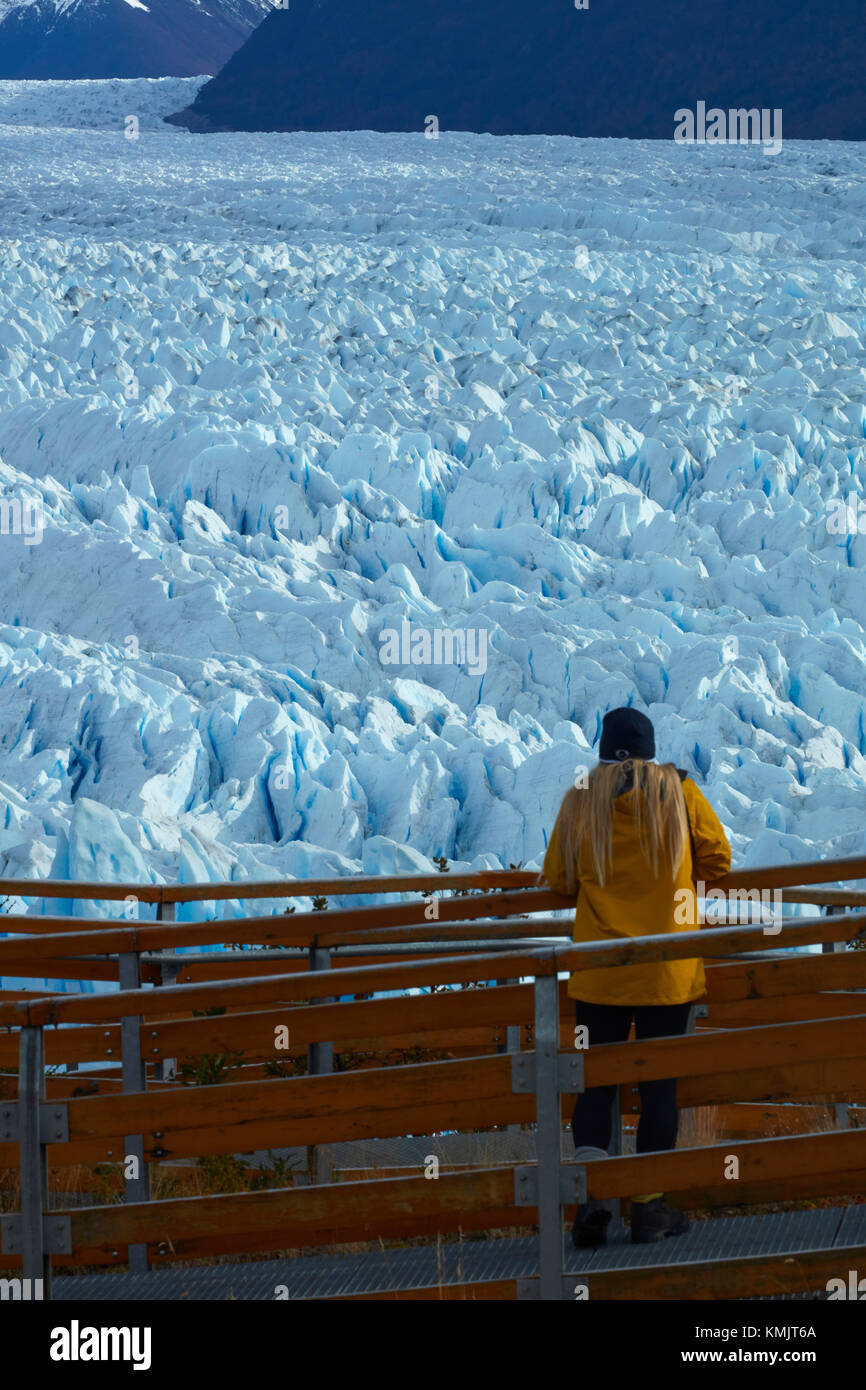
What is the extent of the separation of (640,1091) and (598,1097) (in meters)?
0.10

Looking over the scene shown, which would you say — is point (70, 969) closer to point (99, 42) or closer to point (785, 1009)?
point (785, 1009)

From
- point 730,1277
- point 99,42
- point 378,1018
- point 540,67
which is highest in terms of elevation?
point 99,42

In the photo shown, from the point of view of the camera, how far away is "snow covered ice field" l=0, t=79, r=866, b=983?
26.8 ft

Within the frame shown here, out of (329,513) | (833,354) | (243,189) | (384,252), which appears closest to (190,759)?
(329,513)

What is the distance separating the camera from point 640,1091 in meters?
3.13

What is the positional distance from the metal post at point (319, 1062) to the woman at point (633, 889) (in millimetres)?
927

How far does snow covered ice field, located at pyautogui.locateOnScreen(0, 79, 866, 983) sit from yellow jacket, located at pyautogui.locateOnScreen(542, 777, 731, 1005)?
428cm

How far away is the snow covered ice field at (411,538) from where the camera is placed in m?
8.18

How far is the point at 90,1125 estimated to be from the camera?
292 cm

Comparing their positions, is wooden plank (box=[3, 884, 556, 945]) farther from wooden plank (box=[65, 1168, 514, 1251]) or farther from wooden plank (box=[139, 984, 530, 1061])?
wooden plank (box=[65, 1168, 514, 1251])
